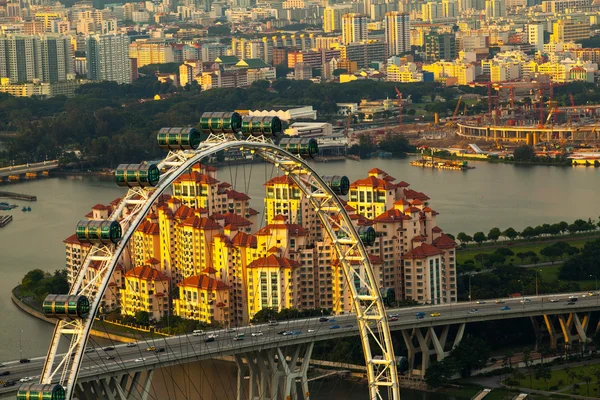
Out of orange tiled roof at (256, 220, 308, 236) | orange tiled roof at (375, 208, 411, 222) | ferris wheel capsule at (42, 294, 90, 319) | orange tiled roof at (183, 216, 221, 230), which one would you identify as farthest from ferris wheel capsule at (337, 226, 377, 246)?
orange tiled roof at (183, 216, 221, 230)

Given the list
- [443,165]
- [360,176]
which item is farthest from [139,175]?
[443,165]

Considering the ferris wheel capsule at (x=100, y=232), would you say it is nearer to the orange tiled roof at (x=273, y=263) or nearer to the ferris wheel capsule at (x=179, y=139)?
the ferris wheel capsule at (x=179, y=139)

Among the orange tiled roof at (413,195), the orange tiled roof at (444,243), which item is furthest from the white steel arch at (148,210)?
the orange tiled roof at (413,195)

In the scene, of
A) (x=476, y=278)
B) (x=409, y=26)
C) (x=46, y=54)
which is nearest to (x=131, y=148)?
(x=476, y=278)

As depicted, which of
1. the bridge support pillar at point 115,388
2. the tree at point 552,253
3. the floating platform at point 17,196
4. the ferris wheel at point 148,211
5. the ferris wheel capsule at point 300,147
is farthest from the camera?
the floating platform at point 17,196

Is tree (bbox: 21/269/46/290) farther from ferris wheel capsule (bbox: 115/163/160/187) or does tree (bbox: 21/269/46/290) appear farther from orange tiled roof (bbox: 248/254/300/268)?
ferris wheel capsule (bbox: 115/163/160/187)

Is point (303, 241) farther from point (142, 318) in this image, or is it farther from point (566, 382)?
point (566, 382)

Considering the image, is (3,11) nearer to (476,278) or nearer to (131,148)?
(131,148)
